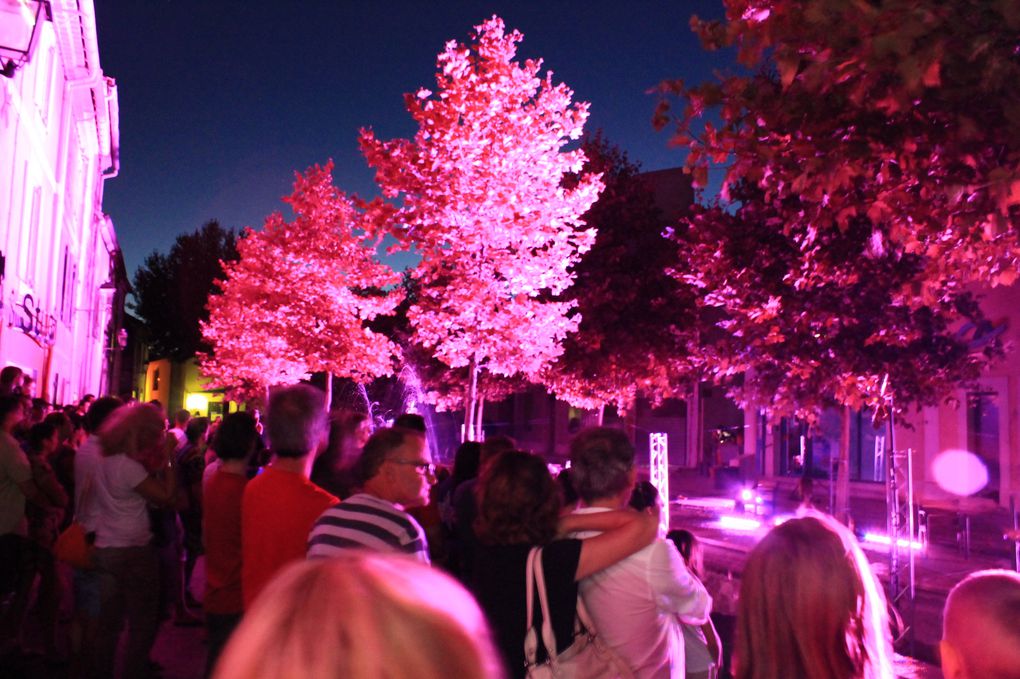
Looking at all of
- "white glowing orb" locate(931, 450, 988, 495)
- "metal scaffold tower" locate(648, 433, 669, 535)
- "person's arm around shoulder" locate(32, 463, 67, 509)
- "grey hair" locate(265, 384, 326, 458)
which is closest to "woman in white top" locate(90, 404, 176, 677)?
"person's arm around shoulder" locate(32, 463, 67, 509)

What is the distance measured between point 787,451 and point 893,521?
1356 cm

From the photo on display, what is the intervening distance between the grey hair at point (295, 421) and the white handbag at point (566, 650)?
1.18 meters

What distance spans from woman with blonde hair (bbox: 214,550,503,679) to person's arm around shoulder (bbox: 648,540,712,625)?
231cm

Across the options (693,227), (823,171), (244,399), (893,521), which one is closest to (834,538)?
(823,171)

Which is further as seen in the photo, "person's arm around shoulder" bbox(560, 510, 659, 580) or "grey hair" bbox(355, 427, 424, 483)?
"grey hair" bbox(355, 427, 424, 483)

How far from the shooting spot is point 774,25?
17.3 ft

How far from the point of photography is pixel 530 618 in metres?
3.29

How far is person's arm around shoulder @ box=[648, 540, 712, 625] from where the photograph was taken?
345 cm

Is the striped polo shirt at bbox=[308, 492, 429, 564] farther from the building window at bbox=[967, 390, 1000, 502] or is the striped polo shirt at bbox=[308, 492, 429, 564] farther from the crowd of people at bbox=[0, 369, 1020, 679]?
the building window at bbox=[967, 390, 1000, 502]

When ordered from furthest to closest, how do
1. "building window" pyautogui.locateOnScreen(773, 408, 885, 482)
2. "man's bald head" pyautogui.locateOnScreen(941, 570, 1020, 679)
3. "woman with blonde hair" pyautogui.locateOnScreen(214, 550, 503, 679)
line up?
1. "building window" pyautogui.locateOnScreen(773, 408, 885, 482)
2. "man's bald head" pyautogui.locateOnScreen(941, 570, 1020, 679)
3. "woman with blonde hair" pyautogui.locateOnScreen(214, 550, 503, 679)

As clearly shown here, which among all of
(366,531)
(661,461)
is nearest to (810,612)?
(366,531)

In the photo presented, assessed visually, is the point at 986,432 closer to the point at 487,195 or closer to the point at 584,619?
the point at 487,195

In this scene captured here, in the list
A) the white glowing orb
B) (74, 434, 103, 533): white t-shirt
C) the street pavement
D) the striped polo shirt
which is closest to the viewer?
the striped polo shirt

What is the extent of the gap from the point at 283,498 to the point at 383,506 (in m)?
0.68
